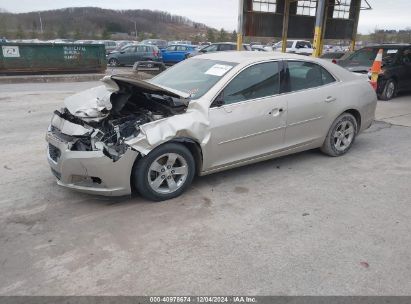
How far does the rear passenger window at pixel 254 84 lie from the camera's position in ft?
14.5

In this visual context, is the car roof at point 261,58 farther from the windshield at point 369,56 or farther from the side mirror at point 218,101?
the windshield at point 369,56

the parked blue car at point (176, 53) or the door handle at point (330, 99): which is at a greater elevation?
the door handle at point (330, 99)

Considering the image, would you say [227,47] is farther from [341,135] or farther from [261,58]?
[261,58]

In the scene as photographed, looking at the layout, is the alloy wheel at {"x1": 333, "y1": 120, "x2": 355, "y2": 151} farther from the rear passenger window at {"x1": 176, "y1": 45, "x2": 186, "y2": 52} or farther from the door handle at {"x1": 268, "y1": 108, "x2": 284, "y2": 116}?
the rear passenger window at {"x1": 176, "y1": 45, "x2": 186, "y2": 52}

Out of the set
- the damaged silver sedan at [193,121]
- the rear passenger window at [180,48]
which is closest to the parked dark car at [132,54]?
the rear passenger window at [180,48]

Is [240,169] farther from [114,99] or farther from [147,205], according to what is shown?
[114,99]

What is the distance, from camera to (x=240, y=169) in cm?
509

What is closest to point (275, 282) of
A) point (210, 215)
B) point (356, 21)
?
point (210, 215)

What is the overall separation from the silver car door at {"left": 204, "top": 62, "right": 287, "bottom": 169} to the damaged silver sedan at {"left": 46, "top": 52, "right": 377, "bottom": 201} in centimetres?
1

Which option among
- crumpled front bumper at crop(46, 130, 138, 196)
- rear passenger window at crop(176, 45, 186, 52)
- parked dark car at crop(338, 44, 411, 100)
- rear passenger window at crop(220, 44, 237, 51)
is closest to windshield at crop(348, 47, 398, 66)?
parked dark car at crop(338, 44, 411, 100)

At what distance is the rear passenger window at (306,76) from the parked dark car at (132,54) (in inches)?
779

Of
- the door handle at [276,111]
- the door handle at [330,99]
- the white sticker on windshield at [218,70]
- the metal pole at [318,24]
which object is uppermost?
the metal pole at [318,24]

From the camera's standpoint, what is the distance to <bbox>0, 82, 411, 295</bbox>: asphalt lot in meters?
2.82

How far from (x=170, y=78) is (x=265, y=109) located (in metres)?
1.38
